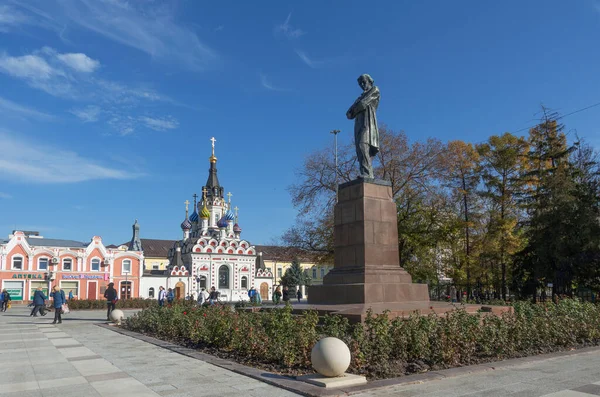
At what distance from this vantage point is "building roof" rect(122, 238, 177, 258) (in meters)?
91.2

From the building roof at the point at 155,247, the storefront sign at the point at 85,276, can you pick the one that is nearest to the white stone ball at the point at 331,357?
the storefront sign at the point at 85,276

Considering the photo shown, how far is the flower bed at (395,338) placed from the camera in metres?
8.24

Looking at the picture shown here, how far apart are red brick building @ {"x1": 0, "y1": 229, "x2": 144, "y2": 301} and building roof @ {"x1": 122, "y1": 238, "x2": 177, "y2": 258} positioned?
1358 inches

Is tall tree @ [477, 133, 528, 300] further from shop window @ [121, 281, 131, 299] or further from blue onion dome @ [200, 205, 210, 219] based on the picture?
blue onion dome @ [200, 205, 210, 219]

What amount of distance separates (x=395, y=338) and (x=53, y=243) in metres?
53.9

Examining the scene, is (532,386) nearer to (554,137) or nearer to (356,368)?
(356,368)

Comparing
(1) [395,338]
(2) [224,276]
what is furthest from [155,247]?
(1) [395,338]

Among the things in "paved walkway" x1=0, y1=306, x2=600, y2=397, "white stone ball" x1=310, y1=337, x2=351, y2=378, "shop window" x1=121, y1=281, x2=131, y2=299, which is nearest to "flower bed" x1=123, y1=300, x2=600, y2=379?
"paved walkway" x1=0, y1=306, x2=600, y2=397

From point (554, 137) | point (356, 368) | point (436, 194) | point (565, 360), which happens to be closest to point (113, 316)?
point (356, 368)

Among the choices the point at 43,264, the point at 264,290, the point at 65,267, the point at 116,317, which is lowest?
the point at 264,290

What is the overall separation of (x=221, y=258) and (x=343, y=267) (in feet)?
176

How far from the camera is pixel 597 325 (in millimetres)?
11922

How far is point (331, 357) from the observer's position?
22.5 feet

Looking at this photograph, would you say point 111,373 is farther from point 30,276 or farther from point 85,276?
point 85,276
